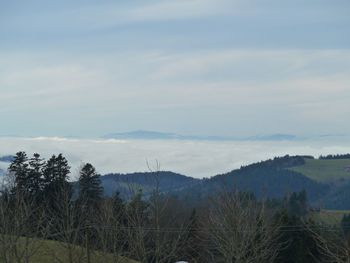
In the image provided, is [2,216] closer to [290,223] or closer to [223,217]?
[223,217]

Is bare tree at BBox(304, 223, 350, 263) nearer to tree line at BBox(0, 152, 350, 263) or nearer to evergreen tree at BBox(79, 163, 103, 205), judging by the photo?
tree line at BBox(0, 152, 350, 263)

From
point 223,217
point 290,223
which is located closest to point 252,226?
point 223,217

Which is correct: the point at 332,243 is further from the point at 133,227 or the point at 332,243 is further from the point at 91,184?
the point at 91,184

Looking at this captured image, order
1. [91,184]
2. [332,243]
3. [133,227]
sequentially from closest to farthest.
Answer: [332,243], [133,227], [91,184]

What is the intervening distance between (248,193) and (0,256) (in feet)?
54.2

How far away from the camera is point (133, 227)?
3309cm

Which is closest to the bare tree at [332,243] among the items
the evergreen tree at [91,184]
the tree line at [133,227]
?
the tree line at [133,227]

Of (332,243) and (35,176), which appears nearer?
(332,243)

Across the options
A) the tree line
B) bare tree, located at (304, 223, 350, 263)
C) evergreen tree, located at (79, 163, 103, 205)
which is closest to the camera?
bare tree, located at (304, 223, 350, 263)

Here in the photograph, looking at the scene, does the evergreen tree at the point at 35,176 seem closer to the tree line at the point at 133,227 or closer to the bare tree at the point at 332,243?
the tree line at the point at 133,227

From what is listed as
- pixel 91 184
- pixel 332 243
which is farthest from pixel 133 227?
pixel 91 184

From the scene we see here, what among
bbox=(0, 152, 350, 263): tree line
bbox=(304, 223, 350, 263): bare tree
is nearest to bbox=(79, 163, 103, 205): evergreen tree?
bbox=(0, 152, 350, 263): tree line

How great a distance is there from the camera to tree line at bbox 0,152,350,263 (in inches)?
1219

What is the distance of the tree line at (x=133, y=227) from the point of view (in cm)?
3097
